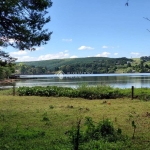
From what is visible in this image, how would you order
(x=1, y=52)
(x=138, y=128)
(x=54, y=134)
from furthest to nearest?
(x=1, y=52) < (x=138, y=128) < (x=54, y=134)

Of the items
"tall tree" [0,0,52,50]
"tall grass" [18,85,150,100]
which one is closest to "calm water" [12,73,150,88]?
"tall grass" [18,85,150,100]

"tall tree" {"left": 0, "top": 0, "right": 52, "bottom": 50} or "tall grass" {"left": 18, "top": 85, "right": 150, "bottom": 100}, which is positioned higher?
"tall tree" {"left": 0, "top": 0, "right": 52, "bottom": 50}

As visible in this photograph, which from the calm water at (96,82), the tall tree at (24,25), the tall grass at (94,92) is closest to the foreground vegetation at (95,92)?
the tall grass at (94,92)

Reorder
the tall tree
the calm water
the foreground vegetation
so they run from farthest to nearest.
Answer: the calm water
the foreground vegetation
the tall tree

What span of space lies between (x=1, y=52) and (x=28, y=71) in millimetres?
180160

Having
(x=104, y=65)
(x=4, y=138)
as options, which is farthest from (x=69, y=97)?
(x=104, y=65)

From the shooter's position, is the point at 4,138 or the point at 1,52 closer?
the point at 4,138

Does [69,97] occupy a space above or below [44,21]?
below

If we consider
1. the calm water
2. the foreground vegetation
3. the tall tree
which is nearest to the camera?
the tall tree

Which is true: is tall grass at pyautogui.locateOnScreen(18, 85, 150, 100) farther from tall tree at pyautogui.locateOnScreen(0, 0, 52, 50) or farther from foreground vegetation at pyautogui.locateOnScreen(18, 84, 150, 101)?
tall tree at pyautogui.locateOnScreen(0, 0, 52, 50)

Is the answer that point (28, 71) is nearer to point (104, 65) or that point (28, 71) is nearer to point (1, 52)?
point (104, 65)

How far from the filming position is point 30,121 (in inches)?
411

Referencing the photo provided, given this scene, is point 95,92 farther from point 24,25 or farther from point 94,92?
point 24,25

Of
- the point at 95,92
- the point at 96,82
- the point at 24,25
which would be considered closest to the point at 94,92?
the point at 95,92
